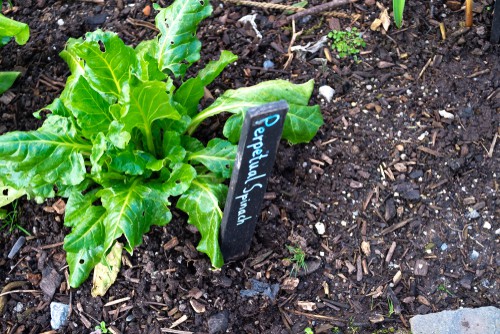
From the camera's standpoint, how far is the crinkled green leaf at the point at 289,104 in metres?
3.20

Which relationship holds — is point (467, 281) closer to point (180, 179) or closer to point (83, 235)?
point (180, 179)

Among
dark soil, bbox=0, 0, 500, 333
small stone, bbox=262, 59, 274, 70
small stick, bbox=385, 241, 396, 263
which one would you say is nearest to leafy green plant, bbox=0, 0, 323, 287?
dark soil, bbox=0, 0, 500, 333

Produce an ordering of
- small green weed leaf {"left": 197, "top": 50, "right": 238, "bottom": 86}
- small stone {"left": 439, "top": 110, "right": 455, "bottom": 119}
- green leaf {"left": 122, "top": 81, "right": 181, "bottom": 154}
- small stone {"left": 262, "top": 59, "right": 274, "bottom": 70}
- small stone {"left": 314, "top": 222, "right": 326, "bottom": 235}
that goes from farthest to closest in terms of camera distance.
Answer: small stone {"left": 262, "top": 59, "right": 274, "bottom": 70} → small stone {"left": 439, "top": 110, "right": 455, "bottom": 119} → small stone {"left": 314, "top": 222, "right": 326, "bottom": 235} → small green weed leaf {"left": 197, "top": 50, "right": 238, "bottom": 86} → green leaf {"left": 122, "top": 81, "right": 181, "bottom": 154}

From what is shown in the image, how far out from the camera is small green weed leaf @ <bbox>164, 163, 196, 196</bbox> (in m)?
2.99

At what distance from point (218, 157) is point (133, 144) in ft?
1.33

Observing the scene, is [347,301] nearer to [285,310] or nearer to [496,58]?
[285,310]

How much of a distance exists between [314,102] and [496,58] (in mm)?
1046

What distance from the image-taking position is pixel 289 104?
3234 millimetres

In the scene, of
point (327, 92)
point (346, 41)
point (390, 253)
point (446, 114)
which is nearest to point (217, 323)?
point (390, 253)

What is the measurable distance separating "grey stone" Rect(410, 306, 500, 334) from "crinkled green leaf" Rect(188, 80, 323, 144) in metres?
1.01

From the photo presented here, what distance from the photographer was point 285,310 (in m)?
3.12

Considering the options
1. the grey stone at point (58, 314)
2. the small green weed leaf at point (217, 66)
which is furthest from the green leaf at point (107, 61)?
the grey stone at point (58, 314)

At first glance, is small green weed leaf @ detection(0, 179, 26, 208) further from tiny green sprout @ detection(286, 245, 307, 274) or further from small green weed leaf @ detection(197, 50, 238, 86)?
tiny green sprout @ detection(286, 245, 307, 274)

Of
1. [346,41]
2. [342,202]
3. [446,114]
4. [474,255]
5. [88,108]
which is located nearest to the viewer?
[88,108]
